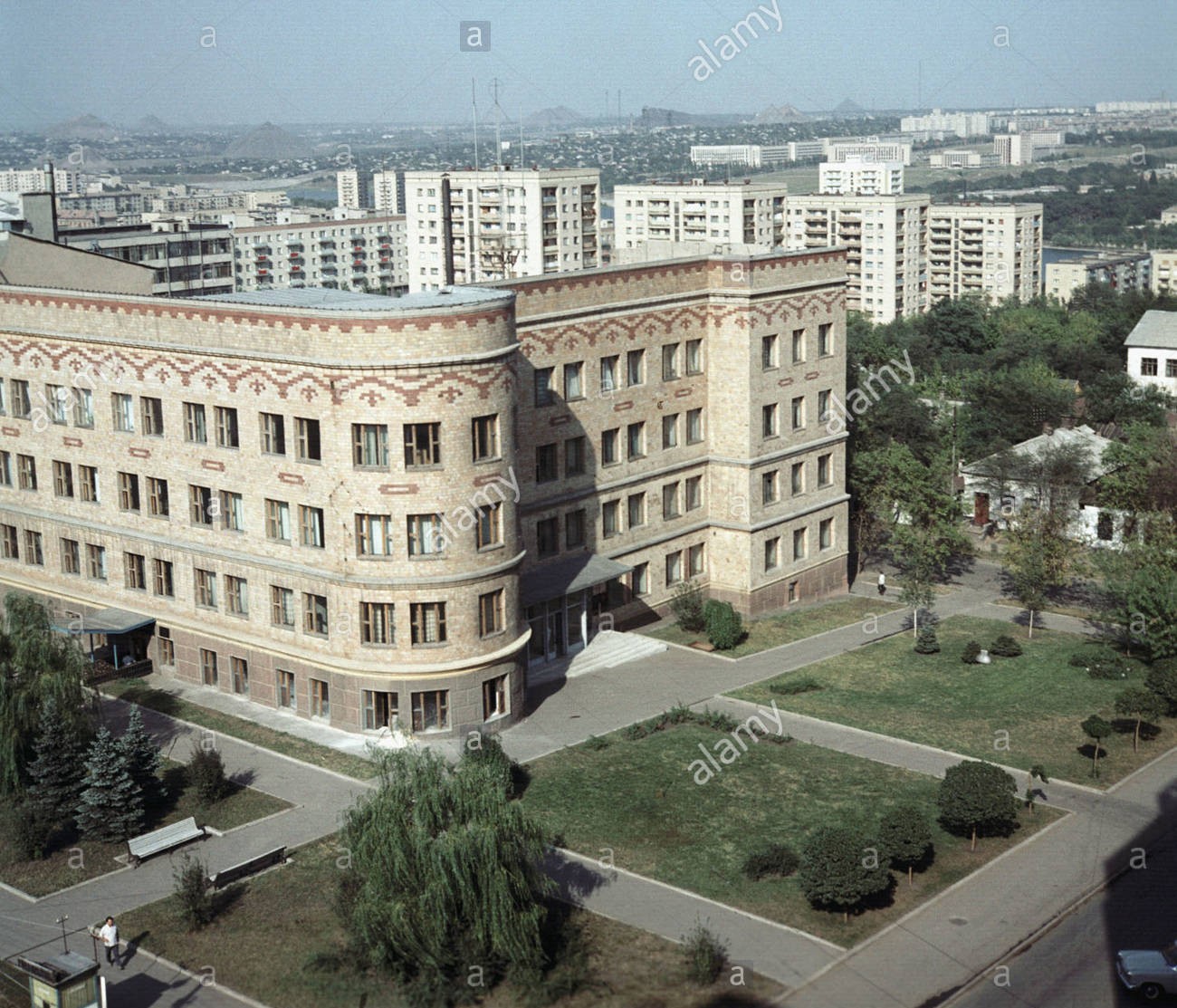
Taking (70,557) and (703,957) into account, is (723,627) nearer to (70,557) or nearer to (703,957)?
(703,957)

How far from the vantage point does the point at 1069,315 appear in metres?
126

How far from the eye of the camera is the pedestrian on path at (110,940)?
30391 millimetres

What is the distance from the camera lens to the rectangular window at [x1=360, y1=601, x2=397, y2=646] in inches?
1679

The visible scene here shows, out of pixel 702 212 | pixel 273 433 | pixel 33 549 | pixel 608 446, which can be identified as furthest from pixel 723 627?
pixel 702 212

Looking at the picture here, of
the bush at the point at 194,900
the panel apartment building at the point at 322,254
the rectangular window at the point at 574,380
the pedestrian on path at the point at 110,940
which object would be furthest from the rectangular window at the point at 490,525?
the panel apartment building at the point at 322,254

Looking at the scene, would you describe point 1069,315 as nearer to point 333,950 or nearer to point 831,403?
point 831,403

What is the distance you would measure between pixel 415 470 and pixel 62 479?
56.8ft

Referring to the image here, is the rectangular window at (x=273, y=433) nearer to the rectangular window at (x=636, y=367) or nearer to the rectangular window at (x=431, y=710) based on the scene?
the rectangular window at (x=431, y=710)

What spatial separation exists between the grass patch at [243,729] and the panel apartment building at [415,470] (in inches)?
53.8

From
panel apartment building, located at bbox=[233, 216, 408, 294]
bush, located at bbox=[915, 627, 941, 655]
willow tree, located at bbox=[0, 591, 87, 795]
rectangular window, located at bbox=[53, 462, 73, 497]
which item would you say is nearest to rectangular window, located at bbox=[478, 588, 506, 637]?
willow tree, located at bbox=[0, 591, 87, 795]

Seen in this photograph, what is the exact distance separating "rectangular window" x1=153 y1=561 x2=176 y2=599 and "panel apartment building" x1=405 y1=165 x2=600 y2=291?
98899 millimetres

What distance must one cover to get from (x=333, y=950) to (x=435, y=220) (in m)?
139

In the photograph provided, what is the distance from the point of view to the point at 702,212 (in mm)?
170500

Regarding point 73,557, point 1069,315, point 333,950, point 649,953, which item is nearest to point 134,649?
point 73,557
